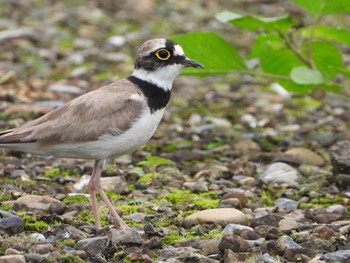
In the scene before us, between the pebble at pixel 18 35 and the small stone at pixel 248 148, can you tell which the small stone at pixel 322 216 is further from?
the pebble at pixel 18 35

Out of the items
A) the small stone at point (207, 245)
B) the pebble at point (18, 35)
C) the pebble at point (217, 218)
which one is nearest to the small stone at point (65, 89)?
→ the pebble at point (18, 35)

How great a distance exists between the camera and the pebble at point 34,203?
667 centimetres

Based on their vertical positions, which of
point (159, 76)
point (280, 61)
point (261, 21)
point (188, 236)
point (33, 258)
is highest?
point (261, 21)

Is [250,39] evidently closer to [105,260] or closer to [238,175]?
[238,175]

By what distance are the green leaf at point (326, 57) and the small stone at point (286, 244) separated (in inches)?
120

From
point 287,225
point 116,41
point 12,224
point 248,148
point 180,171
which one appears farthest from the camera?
point 116,41

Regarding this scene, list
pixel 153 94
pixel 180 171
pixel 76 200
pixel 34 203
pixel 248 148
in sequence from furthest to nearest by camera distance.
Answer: pixel 248 148
pixel 180 171
pixel 76 200
pixel 153 94
pixel 34 203

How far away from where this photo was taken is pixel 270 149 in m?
9.28

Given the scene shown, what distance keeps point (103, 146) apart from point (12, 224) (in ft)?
3.16

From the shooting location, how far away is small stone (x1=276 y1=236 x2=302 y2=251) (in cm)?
599

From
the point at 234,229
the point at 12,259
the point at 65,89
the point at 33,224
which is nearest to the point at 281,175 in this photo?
the point at 234,229

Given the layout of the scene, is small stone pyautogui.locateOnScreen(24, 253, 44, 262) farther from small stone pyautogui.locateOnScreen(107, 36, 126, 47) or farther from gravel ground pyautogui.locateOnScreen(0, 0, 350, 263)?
small stone pyautogui.locateOnScreen(107, 36, 126, 47)

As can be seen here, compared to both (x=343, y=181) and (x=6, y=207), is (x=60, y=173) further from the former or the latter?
(x=343, y=181)

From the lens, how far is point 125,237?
5.97m
